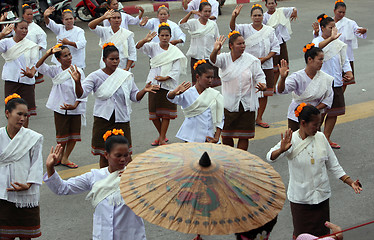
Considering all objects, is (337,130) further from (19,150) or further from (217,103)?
(19,150)

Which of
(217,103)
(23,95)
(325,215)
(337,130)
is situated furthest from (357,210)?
(23,95)

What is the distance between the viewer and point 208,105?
6703mm

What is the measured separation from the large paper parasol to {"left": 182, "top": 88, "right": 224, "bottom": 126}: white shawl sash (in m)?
2.80

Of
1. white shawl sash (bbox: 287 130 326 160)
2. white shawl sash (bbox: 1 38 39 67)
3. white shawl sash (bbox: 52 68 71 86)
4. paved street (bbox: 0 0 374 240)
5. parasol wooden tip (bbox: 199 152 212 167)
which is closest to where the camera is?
parasol wooden tip (bbox: 199 152 212 167)

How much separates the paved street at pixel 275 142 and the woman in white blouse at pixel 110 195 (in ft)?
4.64

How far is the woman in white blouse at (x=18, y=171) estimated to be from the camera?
5.18 m

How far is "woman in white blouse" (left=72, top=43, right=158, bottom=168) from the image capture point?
6.67 meters

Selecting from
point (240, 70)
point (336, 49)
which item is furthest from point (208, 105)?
point (336, 49)

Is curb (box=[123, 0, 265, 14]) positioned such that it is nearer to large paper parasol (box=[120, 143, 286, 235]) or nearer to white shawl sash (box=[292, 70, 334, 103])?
white shawl sash (box=[292, 70, 334, 103])

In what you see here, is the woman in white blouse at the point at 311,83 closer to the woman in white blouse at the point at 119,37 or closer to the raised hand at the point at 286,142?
the raised hand at the point at 286,142

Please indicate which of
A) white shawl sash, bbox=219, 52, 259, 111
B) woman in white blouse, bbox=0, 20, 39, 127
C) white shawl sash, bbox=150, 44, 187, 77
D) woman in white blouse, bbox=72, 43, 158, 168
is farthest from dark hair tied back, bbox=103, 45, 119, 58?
woman in white blouse, bbox=0, 20, 39, 127

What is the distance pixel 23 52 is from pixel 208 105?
143 inches

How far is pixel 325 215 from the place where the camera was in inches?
213

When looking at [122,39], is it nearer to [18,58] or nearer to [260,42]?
[18,58]
